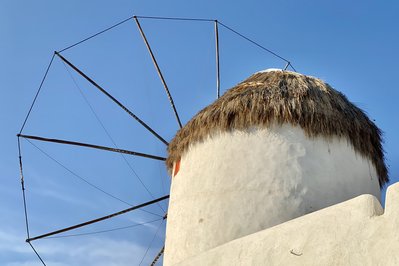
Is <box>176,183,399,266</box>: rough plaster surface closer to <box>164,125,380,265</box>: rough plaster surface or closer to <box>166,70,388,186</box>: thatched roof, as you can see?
Answer: <box>164,125,380,265</box>: rough plaster surface

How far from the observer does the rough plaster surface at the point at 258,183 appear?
5.54m

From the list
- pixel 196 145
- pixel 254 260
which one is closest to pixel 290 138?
pixel 196 145

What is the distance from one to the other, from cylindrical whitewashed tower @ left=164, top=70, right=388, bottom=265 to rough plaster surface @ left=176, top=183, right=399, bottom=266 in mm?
973

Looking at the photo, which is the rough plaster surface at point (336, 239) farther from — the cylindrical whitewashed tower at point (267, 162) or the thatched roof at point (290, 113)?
the thatched roof at point (290, 113)

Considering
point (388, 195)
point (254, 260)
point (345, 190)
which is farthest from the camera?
point (345, 190)

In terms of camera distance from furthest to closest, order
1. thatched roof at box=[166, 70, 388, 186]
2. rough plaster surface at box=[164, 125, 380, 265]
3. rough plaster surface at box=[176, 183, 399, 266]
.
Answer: thatched roof at box=[166, 70, 388, 186] → rough plaster surface at box=[164, 125, 380, 265] → rough plaster surface at box=[176, 183, 399, 266]

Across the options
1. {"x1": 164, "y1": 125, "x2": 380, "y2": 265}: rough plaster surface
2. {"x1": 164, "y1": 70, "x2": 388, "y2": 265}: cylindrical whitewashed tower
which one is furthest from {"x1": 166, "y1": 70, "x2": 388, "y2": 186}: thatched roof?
{"x1": 164, "y1": 125, "x2": 380, "y2": 265}: rough plaster surface

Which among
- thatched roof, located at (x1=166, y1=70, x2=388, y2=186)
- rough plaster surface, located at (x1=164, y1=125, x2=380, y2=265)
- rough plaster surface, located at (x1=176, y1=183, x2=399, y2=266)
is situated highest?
thatched roof, located at (x1=166, y1=70, x2=388, y2=186)

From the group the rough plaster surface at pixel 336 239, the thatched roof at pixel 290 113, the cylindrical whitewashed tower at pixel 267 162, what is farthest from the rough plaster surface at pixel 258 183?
the rough plaster surface at pixel 336 239

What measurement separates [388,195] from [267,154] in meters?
2.28

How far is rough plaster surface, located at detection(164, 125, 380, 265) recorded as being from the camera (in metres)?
5.54

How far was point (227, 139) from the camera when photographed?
613 cm

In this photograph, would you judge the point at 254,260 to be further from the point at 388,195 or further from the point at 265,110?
the point at 265,110

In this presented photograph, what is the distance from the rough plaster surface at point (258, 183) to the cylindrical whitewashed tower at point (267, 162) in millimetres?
12
